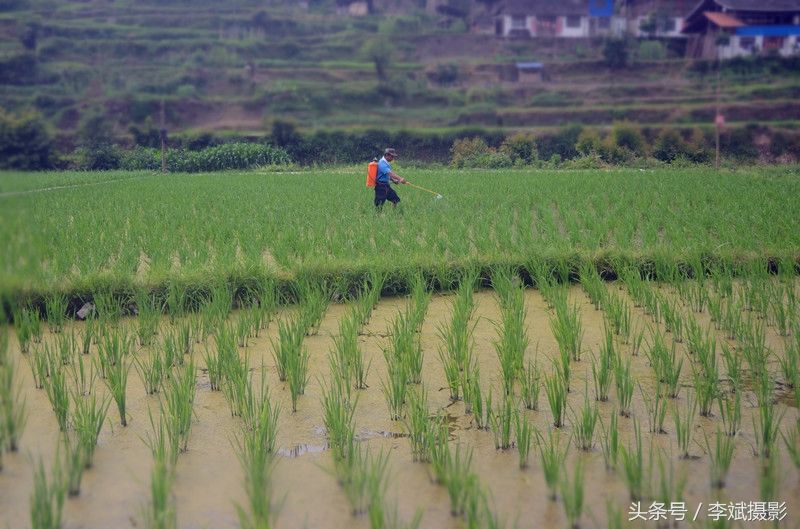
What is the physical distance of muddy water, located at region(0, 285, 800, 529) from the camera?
2.15 meters

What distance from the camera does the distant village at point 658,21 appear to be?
27594 mm

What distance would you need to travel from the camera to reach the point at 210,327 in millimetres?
3920

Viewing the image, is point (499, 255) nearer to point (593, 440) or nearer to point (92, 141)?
point (593, 440)

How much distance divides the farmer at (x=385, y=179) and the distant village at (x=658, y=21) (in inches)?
909

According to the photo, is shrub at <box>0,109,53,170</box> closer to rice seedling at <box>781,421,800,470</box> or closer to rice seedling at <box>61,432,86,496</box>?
rice seedling at <box>61,432,86,496</box>

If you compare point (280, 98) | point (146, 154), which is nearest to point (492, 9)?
point (280, 98)

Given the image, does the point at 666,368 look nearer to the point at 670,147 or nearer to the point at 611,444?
the point at 611,444

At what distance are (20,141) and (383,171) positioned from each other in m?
7.01

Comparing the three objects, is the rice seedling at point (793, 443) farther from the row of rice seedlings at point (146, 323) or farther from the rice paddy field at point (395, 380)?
the row of rice seedlings at point (146, 323)

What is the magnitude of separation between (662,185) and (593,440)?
9275 mm

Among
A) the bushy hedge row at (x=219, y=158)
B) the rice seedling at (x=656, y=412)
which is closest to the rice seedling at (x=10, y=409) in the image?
the rice seedling at (x=656, y=412)

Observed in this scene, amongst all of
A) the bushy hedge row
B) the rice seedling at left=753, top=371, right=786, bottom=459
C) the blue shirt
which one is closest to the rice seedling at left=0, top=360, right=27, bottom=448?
the rice seedling at left=753, top=371, right=786, bottom=459

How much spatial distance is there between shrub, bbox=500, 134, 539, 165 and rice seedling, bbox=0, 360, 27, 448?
66.1 ft

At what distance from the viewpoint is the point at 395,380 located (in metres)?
2.92
